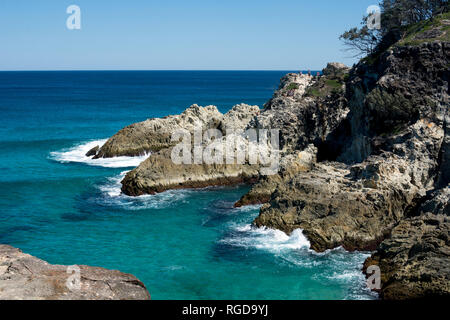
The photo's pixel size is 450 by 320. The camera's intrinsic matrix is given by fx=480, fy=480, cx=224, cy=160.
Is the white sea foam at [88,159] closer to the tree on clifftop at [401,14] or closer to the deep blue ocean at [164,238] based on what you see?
the deep blue ocean at [164,238]

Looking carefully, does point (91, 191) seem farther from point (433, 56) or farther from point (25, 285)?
point (433, 56)

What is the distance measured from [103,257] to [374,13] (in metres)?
42.6

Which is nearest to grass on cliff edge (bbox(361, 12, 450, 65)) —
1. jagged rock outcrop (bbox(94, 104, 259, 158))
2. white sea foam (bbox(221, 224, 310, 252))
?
white sea foam (bbox(221, 224, 310, 252))

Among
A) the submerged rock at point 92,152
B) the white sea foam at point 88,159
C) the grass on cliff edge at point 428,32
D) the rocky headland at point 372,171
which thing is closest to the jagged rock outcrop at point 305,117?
the rocky headland at point 372,171

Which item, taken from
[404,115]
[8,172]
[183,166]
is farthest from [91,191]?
[404,115]

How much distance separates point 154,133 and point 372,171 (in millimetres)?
33721

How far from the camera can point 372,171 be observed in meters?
30.9

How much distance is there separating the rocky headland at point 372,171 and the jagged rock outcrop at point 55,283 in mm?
11935

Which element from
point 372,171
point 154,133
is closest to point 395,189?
point 372,171

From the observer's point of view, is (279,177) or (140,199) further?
(140,199)

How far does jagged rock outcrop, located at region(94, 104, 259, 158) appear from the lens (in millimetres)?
57719

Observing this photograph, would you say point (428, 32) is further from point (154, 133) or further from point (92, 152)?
point (92, 152)

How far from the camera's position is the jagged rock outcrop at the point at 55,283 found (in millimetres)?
18375

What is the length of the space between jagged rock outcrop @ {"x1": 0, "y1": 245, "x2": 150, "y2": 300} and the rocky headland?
1193 centimetres
